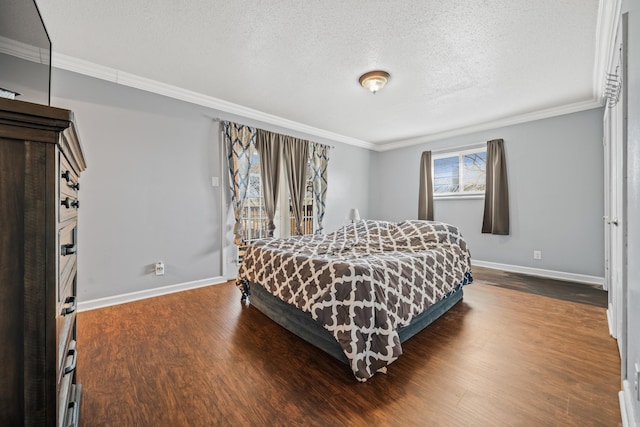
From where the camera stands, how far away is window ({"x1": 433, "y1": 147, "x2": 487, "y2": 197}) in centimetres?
461

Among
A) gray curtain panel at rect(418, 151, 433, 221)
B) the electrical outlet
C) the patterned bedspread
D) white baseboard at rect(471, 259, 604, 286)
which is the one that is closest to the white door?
the patterned bedspread

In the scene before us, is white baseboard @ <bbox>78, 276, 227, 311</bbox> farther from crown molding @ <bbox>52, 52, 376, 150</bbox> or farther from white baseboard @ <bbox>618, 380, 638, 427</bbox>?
white baseboard @ <bbox>618, 380, 638, 427</bbox>

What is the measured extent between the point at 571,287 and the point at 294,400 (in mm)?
3774

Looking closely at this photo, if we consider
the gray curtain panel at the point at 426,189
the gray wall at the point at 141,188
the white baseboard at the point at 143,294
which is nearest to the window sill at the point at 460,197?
the gray curtain panel at the point at 426,189

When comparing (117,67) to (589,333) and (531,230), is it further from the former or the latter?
(531,230)

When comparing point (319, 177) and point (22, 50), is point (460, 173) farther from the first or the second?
point (22, 50)

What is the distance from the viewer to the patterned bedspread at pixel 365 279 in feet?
5.21

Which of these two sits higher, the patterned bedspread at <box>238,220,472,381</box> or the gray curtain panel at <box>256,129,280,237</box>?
the gray curtain panel at <box>256,129,280,237</box>

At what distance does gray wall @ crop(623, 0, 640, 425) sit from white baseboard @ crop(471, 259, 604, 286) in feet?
9.78

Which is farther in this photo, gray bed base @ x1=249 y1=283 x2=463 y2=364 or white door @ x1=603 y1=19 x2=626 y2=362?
gray bed base @ x1=249 y1=283 x2=463 y2=364

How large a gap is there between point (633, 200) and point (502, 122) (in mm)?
3613

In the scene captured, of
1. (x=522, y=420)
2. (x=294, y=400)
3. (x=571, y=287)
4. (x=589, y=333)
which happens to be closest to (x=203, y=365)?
(x=294, y=400)

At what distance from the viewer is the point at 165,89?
3.12 meters

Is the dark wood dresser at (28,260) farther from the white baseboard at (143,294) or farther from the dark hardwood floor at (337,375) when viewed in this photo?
the white baseboard at (143,294)
